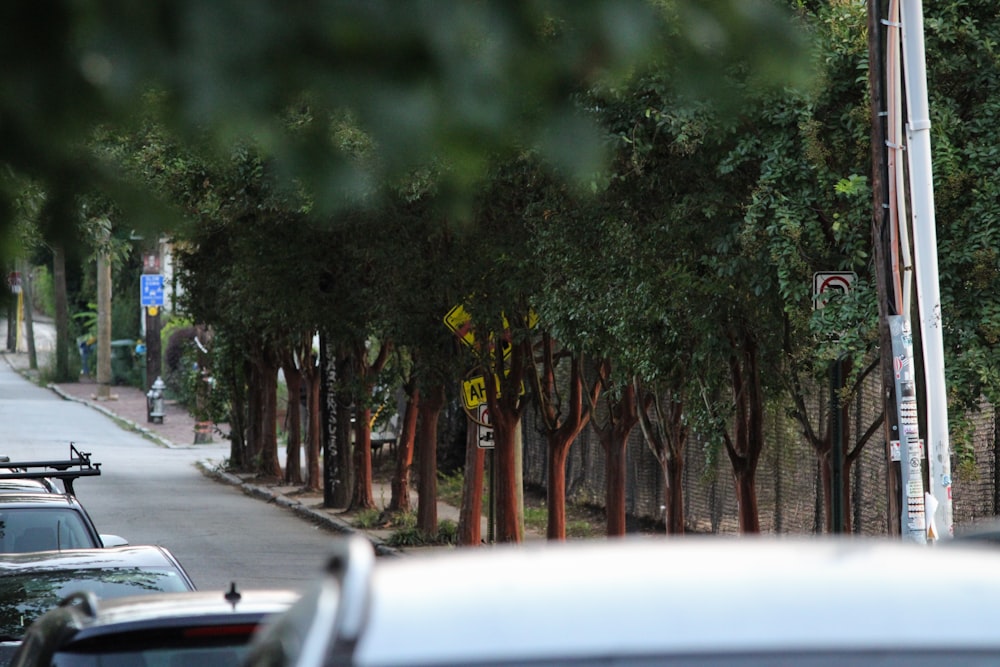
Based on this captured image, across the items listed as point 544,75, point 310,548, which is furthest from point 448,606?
point 310,548

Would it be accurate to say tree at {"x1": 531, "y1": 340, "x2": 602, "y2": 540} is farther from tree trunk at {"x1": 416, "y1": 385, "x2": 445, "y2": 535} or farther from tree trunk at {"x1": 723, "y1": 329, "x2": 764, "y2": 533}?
tree trunk at {"x1": 723, "y1": 329, "x2": 764, "y2": 533}

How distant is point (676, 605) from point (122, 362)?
70.9 m

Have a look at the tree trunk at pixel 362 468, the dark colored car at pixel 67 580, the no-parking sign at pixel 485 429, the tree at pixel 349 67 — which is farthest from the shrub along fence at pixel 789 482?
the tree at pixel 349 67

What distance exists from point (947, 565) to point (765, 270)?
406 inches

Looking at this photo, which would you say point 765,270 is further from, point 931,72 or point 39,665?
point 39,665

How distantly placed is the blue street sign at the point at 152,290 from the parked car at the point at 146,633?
152ft

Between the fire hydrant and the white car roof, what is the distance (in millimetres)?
48882

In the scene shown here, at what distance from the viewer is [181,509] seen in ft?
89.7

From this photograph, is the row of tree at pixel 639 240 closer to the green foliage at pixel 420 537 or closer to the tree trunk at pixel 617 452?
the tree trunk at pixel 617 452

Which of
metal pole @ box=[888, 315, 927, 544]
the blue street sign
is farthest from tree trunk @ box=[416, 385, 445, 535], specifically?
the blue street sign

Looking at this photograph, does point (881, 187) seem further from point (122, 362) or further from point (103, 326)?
point (122, 362)

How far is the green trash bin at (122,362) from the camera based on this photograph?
231 ft

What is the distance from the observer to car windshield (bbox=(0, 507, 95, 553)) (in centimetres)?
1057

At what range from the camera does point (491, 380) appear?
61.5 ft
